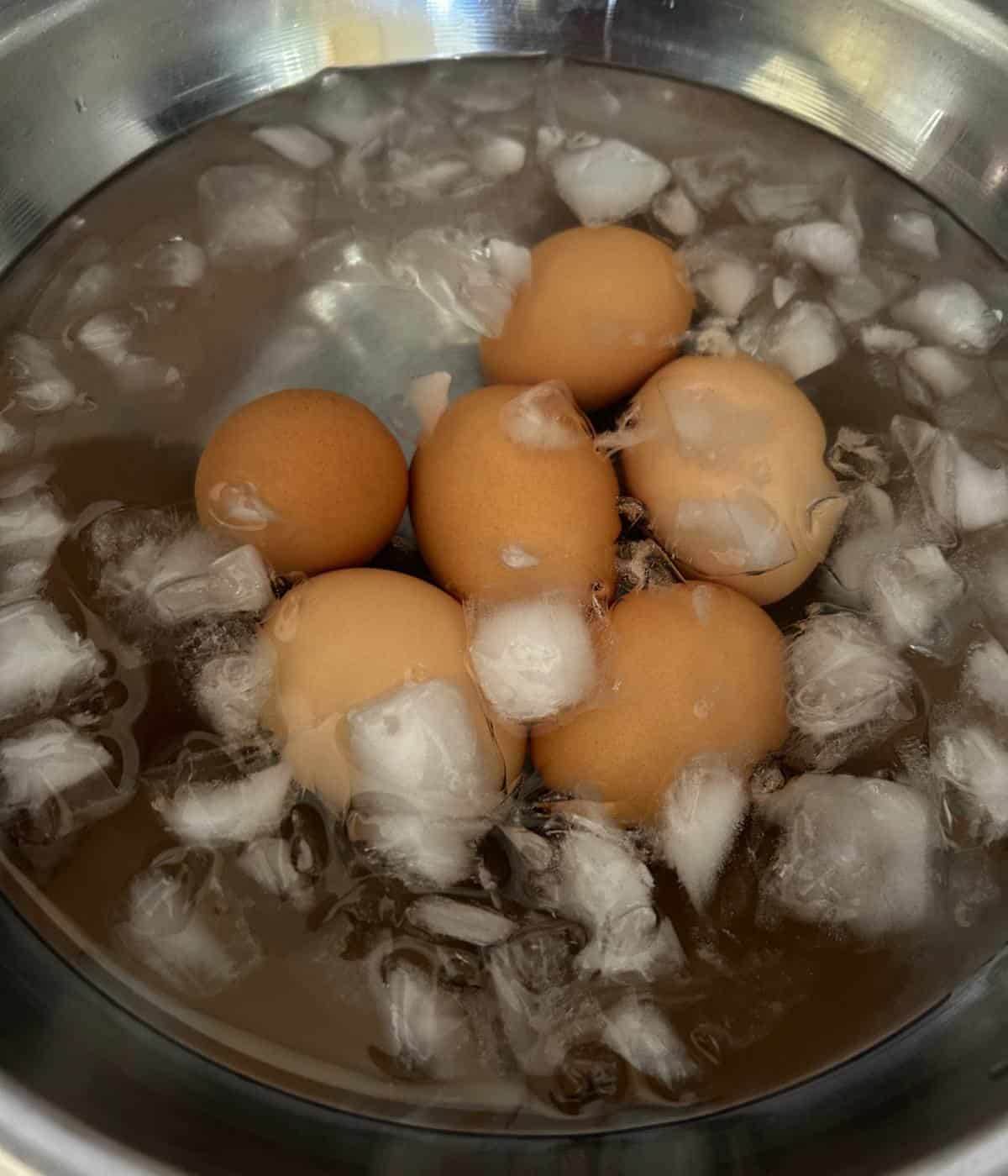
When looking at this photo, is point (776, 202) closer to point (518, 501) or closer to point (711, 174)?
point (711, 174)

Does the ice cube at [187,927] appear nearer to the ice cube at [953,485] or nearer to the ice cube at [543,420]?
the ice cube at [543,420]

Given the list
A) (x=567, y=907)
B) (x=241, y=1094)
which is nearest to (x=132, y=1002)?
(x=241, y=1094)

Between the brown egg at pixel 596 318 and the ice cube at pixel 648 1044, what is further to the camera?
the brown egg at pixel 596 318

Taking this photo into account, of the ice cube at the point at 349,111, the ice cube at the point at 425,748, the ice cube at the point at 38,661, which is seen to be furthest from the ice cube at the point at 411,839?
the ice cube at the point at 349,111

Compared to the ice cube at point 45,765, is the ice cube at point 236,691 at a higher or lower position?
higher

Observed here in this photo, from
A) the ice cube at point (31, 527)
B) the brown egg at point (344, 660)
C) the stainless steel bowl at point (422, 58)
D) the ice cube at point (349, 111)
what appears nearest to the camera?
the stainless steel bowl at point (422, 58)

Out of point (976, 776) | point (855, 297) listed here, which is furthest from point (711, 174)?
point (976, 776)

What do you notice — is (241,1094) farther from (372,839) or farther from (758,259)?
(758,259)

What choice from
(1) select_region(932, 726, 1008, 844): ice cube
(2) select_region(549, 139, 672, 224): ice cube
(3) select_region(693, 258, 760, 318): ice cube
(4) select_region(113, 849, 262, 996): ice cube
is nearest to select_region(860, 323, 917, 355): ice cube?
(3) select_region(693, 258, 760, 318): ice cube

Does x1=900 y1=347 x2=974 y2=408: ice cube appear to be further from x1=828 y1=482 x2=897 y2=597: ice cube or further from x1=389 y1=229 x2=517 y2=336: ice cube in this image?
x1=389 y1=229 x2=517 y2=336: ice cube
